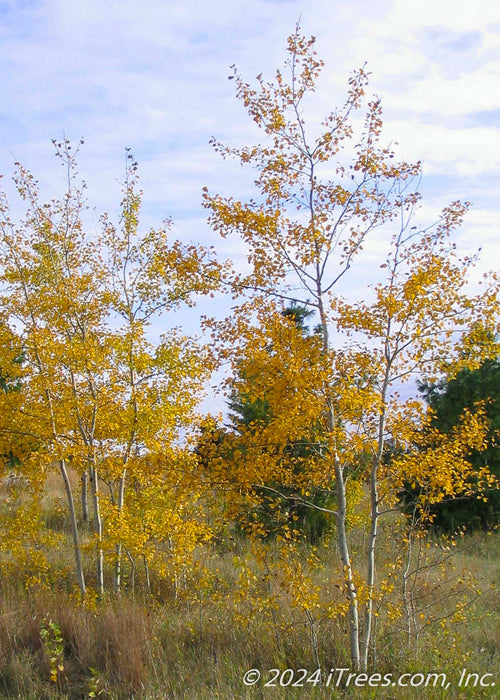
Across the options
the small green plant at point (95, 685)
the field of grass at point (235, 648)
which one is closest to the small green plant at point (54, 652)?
the field of grass at point (235, 648)

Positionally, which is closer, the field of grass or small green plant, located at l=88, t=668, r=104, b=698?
the field of grass

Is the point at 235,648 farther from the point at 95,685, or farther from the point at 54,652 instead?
the point at 54,652

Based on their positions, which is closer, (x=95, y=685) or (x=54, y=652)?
(x=95, y=685)

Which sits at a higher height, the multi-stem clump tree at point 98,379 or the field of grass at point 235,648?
the multi-stem clump tree at point 98,379

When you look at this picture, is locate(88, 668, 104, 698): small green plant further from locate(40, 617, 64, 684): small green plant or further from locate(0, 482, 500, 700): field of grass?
locate(40, 617, 64, 684): small green plant

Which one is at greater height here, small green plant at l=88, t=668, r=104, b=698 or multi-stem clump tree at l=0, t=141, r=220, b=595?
multi-stem clump tree at l=0, t=141, r=220, b=595

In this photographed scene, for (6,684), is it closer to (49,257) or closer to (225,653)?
(225,653)

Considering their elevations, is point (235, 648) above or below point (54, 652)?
below

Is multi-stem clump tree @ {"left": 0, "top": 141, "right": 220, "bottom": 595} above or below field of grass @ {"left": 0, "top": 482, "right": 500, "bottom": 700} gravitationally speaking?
above

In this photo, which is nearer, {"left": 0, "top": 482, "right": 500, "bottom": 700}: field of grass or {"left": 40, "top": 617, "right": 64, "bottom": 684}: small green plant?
{"left": 0, "top": 482, "right": 500, "bottom": 700}: field of grass

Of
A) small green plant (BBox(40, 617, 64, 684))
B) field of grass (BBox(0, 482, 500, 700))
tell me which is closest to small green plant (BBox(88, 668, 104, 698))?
field of grass (BBox(0, 482, 500, 700))

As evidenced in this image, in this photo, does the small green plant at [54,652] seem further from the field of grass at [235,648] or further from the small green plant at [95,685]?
the small green plant at [95,685]

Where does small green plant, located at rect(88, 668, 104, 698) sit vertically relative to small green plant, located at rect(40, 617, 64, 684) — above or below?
below

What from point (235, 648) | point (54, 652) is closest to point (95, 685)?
point (54, 652)
